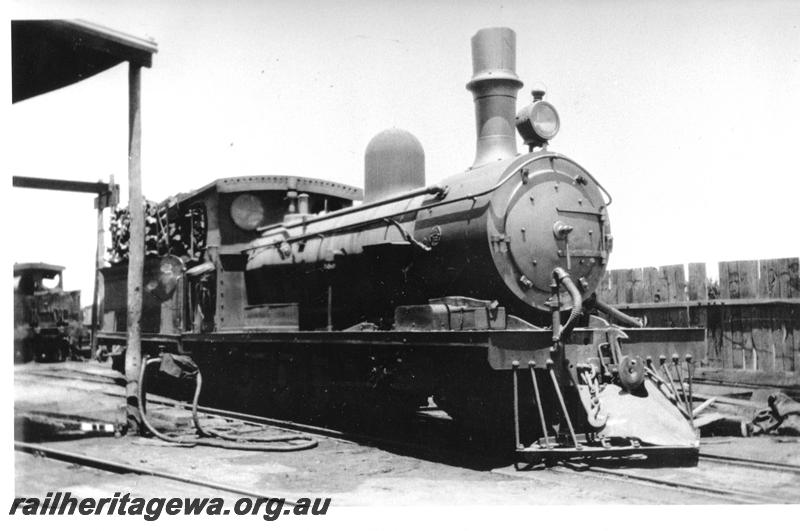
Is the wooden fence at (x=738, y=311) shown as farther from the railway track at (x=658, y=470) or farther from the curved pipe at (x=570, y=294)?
the curved pipe at (x=570, y=294)

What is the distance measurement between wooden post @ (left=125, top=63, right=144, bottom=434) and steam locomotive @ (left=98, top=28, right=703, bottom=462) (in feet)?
2.54

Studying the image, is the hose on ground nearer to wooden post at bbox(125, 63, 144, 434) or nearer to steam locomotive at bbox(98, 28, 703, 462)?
wooden post at bbox(125, 63, 144, 434)

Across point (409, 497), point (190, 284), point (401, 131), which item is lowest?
point (409, 497)

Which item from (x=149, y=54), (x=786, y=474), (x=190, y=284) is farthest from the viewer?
(x=190, y=284)

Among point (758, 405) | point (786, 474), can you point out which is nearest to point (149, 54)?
point (786, 474)

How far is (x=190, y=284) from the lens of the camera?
1056 cm

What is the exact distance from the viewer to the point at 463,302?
22.7ft

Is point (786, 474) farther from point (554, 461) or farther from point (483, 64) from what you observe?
point (483, 64)

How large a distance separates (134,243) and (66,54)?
7.22 ft

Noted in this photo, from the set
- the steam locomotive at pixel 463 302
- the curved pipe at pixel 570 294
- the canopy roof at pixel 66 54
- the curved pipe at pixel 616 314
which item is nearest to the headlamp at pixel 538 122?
the steam locomotive at pixel 463 302

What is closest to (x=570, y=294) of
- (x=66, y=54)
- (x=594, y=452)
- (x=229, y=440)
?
(x=594, y=452)

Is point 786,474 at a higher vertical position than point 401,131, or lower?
lower

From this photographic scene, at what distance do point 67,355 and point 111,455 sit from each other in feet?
58.0

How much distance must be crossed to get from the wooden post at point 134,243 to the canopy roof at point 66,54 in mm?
292
